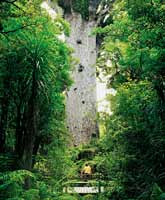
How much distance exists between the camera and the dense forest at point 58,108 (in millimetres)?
5883

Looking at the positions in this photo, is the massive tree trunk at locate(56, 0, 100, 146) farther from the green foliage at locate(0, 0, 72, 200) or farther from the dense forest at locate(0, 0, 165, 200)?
the green foliage at locate(0, 0, 72, 200)

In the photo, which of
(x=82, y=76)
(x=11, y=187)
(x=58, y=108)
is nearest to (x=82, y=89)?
(x=82, y=76)

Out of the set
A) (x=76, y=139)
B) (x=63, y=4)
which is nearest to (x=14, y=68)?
(x=76, y=139)

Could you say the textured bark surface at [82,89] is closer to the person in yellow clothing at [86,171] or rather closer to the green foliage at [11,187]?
the person in yellow clothing at [86,171]

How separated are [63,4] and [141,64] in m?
9.30

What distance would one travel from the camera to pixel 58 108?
7.51 m

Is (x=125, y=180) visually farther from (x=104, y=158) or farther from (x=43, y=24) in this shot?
(x=43, y=24)

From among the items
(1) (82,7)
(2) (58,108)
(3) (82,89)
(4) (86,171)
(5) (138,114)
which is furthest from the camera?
(1) (82,7)

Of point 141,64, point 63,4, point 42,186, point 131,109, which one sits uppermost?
point 63,4

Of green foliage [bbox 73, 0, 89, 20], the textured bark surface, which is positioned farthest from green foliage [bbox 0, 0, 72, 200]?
green foliage [bbox 73, 0, 89, 20]

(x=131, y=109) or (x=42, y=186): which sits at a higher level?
(x=131, y=109)

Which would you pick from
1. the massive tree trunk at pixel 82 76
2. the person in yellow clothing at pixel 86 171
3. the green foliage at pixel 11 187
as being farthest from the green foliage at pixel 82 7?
the green foliage at pixel 11 187

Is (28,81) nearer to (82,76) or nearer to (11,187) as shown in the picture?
(11,187)

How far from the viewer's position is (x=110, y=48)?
8.77 m
